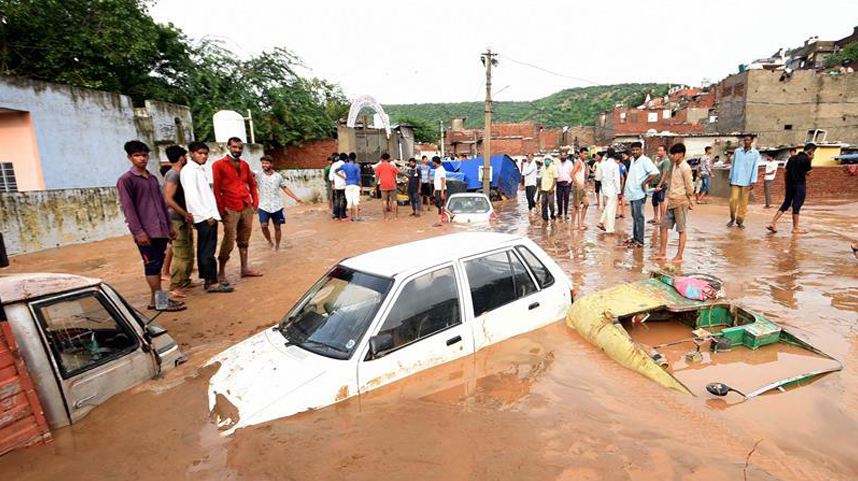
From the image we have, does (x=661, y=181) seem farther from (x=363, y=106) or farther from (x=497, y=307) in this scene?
(x=363, y=106)

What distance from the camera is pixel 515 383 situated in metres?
3.39

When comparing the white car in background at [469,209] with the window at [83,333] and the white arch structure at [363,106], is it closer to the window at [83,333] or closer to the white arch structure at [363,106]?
the window at [83,333]

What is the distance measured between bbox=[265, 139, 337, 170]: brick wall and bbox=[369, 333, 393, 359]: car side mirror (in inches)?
860

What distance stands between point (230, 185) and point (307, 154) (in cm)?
1854

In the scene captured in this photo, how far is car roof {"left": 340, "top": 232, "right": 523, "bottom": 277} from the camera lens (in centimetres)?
342

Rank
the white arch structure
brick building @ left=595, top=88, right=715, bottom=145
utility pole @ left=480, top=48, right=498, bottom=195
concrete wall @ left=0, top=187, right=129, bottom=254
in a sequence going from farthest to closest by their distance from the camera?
1. brick building @ left=595, top=88, right=715, bottom=145
2. the white arch structure
3. utility pole @ left=480, top=48, right=498, bottom=195
4. concrete wall @ left=0, top=187, right=129, bottom=254

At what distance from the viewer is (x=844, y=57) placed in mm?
41781

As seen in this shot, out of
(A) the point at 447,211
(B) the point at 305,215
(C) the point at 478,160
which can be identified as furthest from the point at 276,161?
(A) the point at 447,211

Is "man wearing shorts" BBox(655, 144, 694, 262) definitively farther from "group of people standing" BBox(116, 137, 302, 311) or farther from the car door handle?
the car door handle

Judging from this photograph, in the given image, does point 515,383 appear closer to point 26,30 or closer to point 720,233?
point 720,233

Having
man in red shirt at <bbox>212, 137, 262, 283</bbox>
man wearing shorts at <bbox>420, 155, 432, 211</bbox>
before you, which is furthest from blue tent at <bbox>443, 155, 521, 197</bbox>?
man in red shirt at <bbox>212, 137, 262, 283</bbox>

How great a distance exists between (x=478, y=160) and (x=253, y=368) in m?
17.2

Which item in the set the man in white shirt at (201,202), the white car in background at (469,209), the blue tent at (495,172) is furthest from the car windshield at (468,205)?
the blue tent at (495,172)

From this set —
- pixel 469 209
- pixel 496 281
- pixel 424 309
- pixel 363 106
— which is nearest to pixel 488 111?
pixel 469 209
